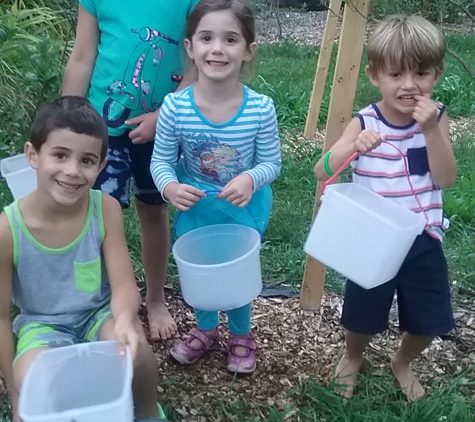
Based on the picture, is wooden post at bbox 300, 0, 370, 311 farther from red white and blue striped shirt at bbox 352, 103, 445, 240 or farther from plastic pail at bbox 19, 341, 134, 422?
plastic pail at bbox 19, 341, 134, 422

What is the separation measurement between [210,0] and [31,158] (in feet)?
2.39

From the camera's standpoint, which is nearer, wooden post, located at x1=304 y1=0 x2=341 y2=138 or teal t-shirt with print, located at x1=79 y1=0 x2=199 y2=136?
teal t-shirt with print, located at x1=79 y1=0 x2=199 y2=136

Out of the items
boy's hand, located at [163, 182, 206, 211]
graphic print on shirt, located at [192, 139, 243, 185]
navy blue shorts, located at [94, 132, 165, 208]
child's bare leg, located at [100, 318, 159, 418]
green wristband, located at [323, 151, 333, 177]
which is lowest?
child's bare leg, located at [100, 318, 159, 418]

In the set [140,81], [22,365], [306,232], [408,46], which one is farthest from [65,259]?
[306,232]

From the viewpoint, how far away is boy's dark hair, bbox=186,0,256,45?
1.94 metres

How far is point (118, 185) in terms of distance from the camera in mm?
2234

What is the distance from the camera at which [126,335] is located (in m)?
1.59

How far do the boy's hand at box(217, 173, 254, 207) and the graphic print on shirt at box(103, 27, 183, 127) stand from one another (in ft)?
1.61

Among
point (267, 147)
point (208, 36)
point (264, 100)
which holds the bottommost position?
point (267, 147)

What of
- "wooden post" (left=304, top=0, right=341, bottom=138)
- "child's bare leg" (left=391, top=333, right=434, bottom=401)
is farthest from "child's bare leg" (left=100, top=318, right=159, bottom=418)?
"wooden post" (left=304, top=0, right=341, bottom=138)

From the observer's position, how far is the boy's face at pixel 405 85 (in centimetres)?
178

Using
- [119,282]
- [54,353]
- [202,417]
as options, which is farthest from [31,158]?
[202,417]

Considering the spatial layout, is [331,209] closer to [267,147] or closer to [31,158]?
[267,147]

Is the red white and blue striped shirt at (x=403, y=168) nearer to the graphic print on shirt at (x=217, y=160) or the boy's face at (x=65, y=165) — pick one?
the graphic print on shirt at (x=217, y=160)
